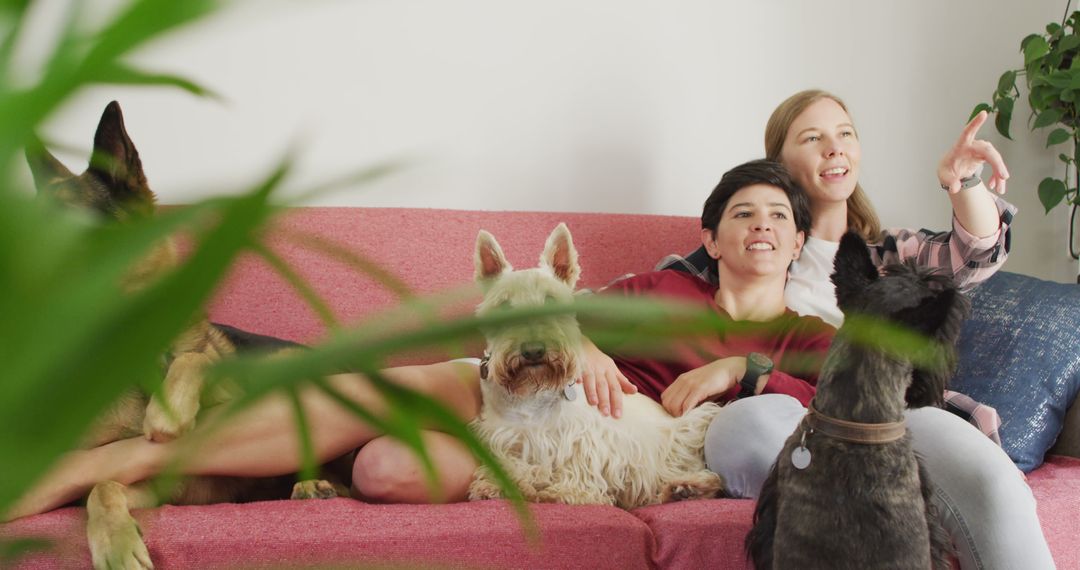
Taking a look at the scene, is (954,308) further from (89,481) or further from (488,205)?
(488,205)

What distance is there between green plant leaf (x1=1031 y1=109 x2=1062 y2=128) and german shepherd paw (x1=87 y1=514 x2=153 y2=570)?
3.05 m

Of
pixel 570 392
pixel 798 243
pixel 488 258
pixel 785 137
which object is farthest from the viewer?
pixel 785 137

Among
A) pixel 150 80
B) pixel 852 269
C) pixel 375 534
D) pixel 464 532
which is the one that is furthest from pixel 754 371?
pixel 150 80

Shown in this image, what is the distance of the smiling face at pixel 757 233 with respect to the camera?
2113 mm

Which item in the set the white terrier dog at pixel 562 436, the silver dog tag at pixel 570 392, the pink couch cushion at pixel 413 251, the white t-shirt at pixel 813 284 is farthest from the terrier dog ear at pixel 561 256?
the white t-shirt at pixel 813 284

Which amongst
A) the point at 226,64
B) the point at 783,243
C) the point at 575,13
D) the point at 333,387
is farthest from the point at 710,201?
the point at 333,387

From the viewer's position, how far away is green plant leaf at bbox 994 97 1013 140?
10.5ft

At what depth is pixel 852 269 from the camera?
4.23 feet

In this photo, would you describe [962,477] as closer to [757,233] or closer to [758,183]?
[757,233]

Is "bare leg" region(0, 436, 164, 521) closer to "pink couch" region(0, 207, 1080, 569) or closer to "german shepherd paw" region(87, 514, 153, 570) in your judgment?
"pink couch" region(0, 207, 1080, 569)

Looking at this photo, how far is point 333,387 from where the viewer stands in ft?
0.65

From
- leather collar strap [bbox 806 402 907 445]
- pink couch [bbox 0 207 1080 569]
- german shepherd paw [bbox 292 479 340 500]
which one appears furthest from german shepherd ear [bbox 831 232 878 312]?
german shepherd paw [bbox 292 479 340 500]

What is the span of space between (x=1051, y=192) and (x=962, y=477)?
2.09m

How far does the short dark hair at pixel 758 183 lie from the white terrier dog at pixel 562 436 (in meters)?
0.57
